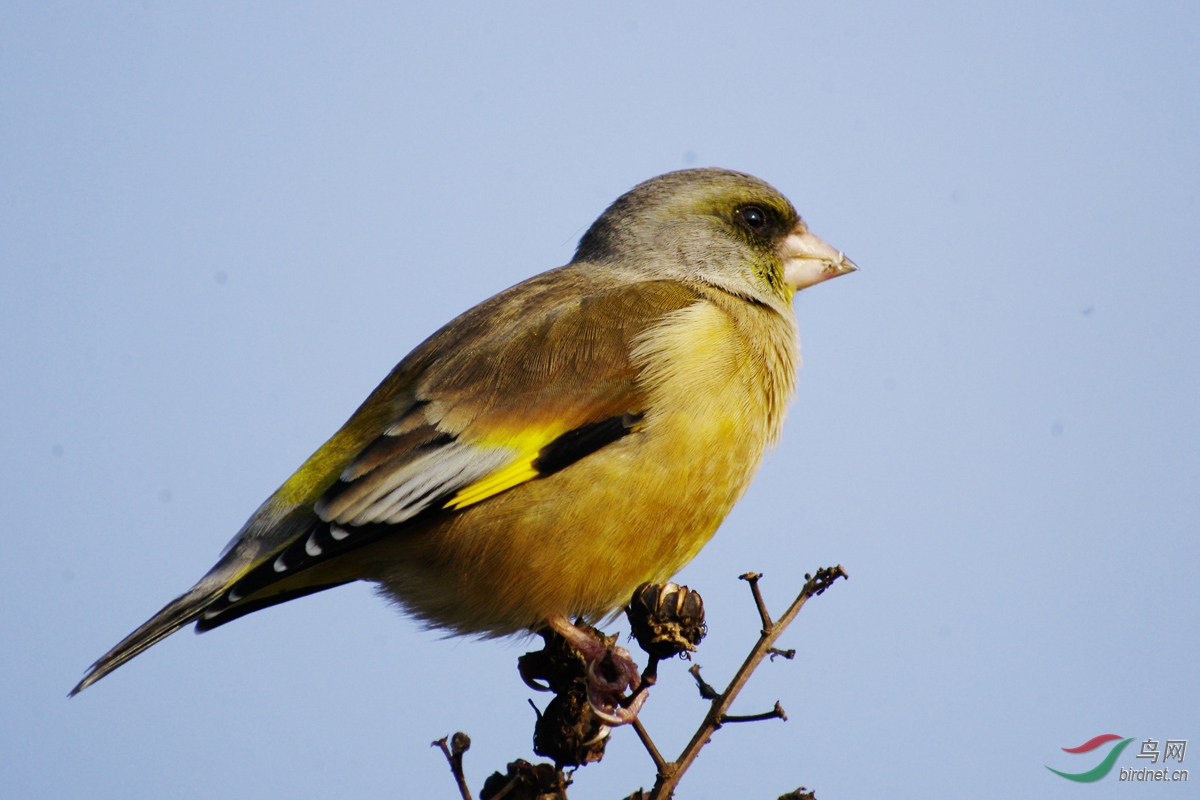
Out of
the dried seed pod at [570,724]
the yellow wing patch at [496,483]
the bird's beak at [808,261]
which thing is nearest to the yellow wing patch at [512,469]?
the yellow wing patch at [496,483]

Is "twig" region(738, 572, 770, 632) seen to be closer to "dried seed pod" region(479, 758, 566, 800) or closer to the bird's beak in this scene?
"dried seed pod" region(479, 758, 566, 800)

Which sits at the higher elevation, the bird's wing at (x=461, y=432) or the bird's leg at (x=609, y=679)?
the bird's wing at (x=461, y=432)

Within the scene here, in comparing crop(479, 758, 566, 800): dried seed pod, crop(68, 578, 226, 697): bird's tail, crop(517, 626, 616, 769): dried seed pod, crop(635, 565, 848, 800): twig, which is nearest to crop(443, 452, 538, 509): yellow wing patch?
crop(517, 626, 616, 769): dried seed pod

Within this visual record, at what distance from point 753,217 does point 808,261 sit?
1.29 feet

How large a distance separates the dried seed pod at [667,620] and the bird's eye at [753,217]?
119 inches

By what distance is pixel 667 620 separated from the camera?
3744mm

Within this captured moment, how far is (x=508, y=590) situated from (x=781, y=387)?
1.69 meters

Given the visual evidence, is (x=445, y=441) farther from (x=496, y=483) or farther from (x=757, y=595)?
(x=757, y=595)

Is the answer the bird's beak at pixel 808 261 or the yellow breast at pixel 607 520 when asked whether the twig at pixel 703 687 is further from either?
the bird's beak at pixel 808 261

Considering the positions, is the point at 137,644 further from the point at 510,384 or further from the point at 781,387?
the point at 781,387

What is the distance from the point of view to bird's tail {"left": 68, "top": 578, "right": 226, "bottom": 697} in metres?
4.57

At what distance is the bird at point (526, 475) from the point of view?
473cm

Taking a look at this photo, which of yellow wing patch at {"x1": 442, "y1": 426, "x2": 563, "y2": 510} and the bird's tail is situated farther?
yellow wing patch at {"x1": 442, "y1": 426, "x2": 563, "y2": 510}

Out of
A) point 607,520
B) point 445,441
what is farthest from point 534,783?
point 445,441
